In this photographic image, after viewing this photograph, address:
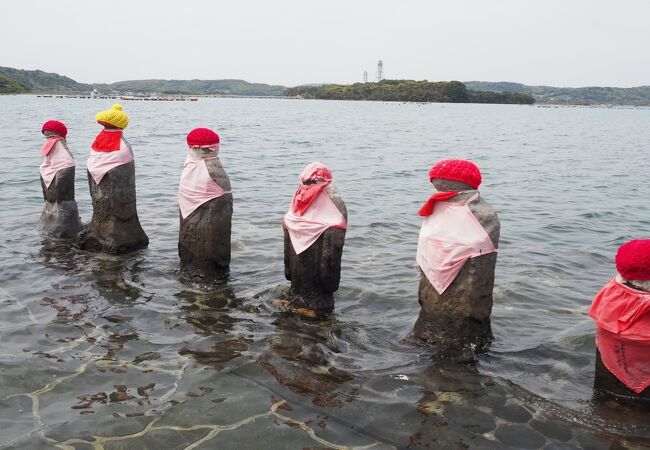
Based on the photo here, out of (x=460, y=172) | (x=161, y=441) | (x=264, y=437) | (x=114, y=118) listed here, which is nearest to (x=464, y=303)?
(x=460, y=172)

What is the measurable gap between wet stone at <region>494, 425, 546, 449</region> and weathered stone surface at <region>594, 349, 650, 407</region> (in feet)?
3.39

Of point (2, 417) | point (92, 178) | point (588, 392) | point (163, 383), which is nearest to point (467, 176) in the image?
point (588, 392)

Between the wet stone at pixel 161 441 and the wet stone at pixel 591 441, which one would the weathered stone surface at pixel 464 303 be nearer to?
the wet stone at pixel 591 441

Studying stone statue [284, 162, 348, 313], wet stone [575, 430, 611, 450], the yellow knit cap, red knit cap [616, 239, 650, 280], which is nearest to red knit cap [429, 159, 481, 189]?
stone statue [284, 162, 348, 313]

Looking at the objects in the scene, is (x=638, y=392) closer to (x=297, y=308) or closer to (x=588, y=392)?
(x=588, y=392)

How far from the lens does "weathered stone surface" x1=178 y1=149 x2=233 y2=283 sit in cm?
913

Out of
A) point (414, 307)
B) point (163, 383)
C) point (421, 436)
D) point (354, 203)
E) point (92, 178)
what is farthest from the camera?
point (354, 203)

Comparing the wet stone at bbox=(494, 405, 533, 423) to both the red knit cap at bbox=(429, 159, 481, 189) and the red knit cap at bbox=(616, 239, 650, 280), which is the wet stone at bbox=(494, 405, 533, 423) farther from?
the red knit cap at bbox=(429, 159, 481, 189)

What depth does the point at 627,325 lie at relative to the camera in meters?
5.73

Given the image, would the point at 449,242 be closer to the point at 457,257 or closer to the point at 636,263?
the point at 457,257

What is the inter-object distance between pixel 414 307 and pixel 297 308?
2052 mm

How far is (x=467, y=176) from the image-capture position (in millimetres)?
6797

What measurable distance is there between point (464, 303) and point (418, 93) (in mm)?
159884

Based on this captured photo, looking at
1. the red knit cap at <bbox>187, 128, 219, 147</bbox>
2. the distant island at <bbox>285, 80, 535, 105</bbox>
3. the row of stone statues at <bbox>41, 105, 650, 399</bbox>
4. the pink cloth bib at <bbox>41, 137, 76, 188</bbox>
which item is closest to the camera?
the row of stone statues at <bbox>41, 105, 650, 399</bbox>
